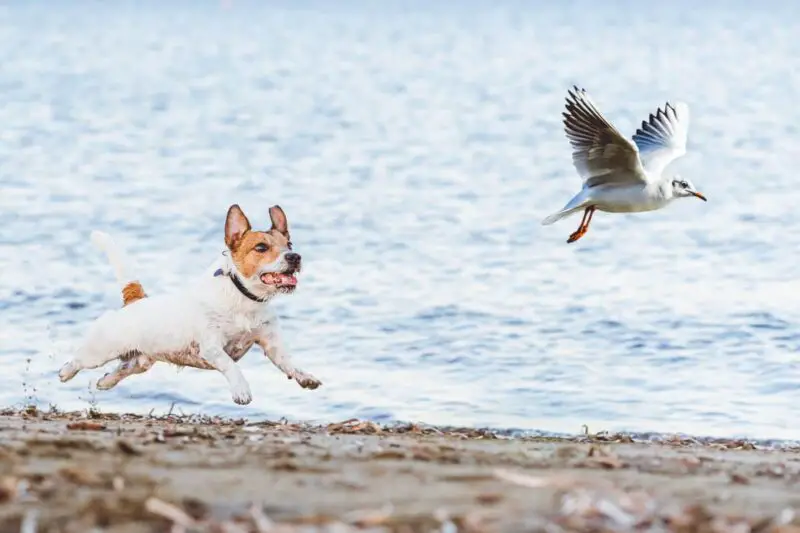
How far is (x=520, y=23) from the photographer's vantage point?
51844 millimetres

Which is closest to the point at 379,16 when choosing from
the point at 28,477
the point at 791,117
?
the point at 791,117

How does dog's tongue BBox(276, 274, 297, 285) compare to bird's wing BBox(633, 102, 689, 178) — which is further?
bird's wing BBox(633, 102, 689, 178)

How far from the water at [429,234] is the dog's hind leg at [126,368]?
1105 millimetres

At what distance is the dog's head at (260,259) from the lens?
28.2ft

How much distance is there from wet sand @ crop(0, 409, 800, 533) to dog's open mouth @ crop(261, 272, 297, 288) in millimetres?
1517

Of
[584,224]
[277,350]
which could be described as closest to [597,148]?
[584,224]

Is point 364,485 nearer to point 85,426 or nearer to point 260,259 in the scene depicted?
point 85,426

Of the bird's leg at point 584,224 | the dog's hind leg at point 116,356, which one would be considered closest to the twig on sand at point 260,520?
the dog's hind leg at point 116,356

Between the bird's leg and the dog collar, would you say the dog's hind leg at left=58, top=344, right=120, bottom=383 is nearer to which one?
the dog collar

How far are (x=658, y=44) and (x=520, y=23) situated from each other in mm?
10128

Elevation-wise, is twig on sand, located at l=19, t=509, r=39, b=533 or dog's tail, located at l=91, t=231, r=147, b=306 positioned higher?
dog's tail, located at l=91, t=231, r=147, b=306

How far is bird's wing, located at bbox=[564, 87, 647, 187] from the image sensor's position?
10.0 meters

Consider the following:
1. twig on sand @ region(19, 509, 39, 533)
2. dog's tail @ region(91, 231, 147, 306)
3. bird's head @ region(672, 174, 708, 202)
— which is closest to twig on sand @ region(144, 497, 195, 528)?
twig on sand @ region(19, 509, 39, 533)

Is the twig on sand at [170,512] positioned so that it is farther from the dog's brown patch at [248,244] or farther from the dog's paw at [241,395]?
the dog's brown patch at [248,244]
